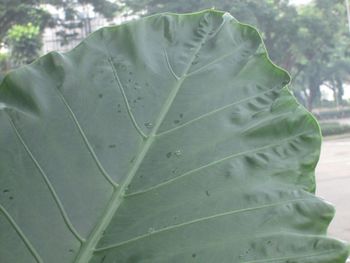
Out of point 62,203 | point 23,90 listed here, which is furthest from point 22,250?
point 23,90

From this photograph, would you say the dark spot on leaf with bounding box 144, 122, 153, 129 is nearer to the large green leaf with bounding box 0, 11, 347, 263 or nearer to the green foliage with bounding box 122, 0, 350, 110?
the large green leaf with bounding box 0, 11, 347, 263

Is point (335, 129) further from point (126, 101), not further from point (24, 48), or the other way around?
point (126, 101)

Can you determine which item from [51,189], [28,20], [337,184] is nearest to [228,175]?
[51,189]

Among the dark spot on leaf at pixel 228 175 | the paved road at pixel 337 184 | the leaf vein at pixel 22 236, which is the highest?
the leaf vein at pixel 22 236

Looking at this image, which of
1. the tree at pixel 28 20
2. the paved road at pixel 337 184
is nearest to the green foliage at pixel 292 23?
the tree at pixel 28 20

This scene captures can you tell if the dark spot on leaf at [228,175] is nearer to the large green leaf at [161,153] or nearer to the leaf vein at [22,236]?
the large green leaf at [161,153]

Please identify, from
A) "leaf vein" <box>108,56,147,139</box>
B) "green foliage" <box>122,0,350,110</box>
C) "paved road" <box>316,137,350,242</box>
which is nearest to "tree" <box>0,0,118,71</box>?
"green foliage" <box>122,0,350,110</box>

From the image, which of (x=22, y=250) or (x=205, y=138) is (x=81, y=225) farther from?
(x=205, y=138)
